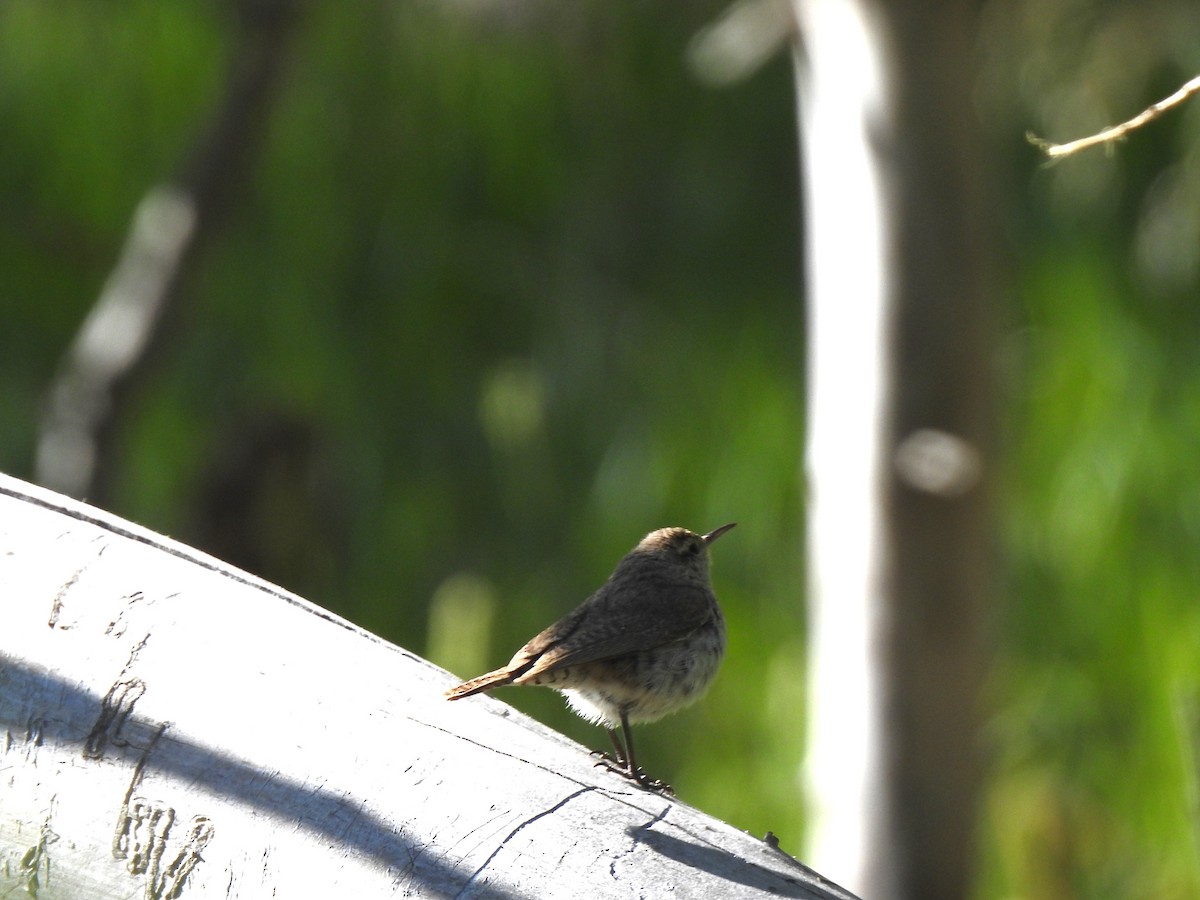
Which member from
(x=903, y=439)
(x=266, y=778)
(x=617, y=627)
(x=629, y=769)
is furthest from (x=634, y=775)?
(x=903, y=439)

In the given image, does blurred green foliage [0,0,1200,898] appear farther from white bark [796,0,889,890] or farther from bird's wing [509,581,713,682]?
bird's wing [509,581,713,682]

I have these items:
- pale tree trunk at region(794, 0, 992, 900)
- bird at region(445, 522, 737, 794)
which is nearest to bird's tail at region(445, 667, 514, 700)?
bird at region(445, 522, 737, 794)

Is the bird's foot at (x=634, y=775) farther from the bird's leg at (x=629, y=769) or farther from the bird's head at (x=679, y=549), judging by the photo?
the bird's head at (x=679, y=549)

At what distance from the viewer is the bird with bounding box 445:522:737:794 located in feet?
8.84

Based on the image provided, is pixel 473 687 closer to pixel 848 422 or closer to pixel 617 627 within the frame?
pixel 617 627

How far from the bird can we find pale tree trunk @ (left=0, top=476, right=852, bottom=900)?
0.60 m

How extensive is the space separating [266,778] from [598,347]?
6.18m

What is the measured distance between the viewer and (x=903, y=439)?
4.33m

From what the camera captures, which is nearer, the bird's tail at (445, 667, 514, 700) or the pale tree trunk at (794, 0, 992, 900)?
the bird's tail at (445, 667, 514, 700)

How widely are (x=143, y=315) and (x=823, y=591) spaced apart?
2514 mm

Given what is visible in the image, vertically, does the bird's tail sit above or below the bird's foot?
above

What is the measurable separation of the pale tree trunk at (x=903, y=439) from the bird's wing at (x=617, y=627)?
138cm

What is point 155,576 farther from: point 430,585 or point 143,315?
point 430,585

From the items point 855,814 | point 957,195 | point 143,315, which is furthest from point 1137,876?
point 143,315
